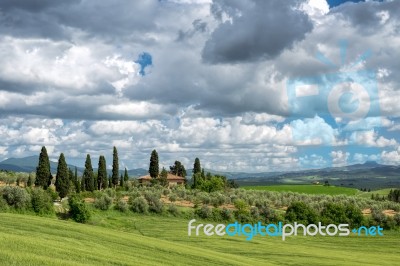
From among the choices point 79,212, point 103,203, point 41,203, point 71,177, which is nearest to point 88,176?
point 71,177

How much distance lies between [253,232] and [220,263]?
42.7m

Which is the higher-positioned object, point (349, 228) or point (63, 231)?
point (63, 231)

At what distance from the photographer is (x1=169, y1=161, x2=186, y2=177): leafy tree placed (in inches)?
6934

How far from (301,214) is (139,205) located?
30.1 metres

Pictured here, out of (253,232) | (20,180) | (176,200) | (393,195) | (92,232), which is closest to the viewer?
(92,232)

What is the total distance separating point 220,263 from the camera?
36906 millimetres

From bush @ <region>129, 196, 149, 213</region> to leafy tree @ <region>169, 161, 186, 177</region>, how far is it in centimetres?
8676

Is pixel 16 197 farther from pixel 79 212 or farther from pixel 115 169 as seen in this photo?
pixel 115 169

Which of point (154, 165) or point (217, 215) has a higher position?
point (154, 165)

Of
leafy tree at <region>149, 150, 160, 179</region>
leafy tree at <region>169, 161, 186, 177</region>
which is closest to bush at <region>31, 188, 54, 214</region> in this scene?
leafy tree at <region>149, 150, 160, 179</region>

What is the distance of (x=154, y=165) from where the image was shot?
146750 millimetres

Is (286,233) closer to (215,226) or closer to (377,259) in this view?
(215,226)

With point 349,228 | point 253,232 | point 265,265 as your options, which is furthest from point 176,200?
point 265,265

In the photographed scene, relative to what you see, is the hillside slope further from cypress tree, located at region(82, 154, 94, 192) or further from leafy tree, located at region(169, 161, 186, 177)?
leafy tree, located at region(169, 161, 186, 177)
